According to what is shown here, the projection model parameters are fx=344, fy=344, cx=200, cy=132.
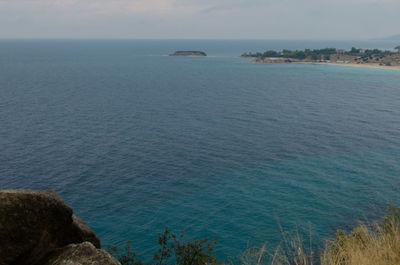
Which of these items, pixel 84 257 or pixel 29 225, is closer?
pixel 84 257

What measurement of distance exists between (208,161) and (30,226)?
56.0 meters

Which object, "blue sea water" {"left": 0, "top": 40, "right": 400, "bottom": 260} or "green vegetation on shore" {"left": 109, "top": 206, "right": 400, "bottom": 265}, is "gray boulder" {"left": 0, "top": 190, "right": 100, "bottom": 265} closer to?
"green vegetation on shore" {"left": 109, "top": 206, "right": 400, "bottom": 265}

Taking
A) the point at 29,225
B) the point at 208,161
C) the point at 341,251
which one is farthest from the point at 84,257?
the point at 208,161

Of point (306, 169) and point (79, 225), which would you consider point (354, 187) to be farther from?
point (79, 225)

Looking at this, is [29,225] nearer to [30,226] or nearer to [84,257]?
[30,226]

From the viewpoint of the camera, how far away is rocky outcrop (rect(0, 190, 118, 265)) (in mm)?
13320

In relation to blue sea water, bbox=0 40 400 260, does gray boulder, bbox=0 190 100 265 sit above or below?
above

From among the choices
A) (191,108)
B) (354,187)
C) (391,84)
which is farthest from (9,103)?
(391,84)

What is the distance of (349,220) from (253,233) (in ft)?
47.8

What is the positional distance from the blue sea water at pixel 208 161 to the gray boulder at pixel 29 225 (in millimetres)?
27872

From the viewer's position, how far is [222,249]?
140 feet

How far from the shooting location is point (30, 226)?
1417 cm

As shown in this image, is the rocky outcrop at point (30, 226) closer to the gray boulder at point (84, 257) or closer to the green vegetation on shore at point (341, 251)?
the gray boulder at point (84, 257)

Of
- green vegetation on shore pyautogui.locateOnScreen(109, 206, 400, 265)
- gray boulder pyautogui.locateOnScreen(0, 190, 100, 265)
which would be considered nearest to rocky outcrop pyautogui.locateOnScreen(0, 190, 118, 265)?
gray boulder pyautogui.locateOnScreen(0, 190, 100, 265)
